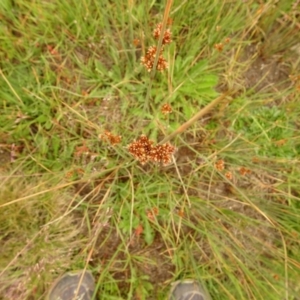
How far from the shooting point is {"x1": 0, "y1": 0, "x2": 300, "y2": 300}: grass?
1.24 metres

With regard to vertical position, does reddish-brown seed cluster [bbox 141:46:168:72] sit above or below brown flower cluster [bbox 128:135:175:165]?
above

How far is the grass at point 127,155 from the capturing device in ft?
4.08

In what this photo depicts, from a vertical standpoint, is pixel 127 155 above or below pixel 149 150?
below

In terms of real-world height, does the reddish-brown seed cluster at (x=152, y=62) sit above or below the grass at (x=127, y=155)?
above

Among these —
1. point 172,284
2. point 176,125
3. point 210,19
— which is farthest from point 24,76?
point 172,284

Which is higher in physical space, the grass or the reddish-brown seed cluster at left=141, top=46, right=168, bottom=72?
the reddish-brown seed cluster at left=141, top=46, right=168, bottom=72

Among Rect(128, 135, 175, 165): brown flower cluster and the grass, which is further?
the grass

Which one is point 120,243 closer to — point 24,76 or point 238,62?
point 24,76

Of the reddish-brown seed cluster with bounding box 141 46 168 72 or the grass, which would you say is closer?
the reddish-brown seed cluster with bounding box 141 46 168 72

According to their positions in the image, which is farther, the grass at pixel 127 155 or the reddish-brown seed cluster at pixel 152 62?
the grass at pixel 127 155

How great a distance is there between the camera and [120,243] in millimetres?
1322

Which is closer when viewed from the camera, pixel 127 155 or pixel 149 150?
pixel 149 150

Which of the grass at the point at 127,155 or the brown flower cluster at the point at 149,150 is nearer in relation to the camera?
the brown flower cluster at the point at 149,150

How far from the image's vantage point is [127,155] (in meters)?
1.20
